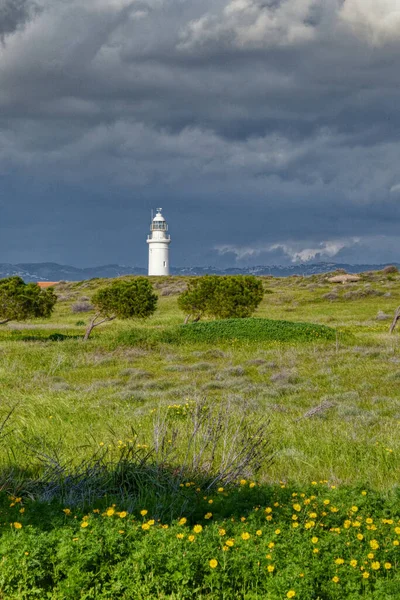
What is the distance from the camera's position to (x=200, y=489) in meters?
6.45

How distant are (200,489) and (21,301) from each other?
68.3 feet

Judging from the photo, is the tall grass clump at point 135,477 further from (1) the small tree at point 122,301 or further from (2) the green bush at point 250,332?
(1) the small tree at point 122,301

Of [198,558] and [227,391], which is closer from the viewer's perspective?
[198,558]

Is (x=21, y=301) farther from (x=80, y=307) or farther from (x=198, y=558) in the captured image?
(x=80, y=307)

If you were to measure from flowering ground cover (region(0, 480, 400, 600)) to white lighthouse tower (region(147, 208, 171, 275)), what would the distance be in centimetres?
8861

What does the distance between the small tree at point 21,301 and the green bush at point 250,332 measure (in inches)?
237

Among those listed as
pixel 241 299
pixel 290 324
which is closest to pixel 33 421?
pixel 290 324

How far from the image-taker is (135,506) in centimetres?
582

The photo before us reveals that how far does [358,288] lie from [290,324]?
31.0 meters

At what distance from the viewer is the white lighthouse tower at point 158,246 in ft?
306

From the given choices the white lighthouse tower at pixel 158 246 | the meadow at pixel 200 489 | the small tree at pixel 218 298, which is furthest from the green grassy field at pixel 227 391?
the white lighthouse tower at pixel 158 246

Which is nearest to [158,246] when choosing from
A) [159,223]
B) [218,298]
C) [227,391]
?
[159,223]

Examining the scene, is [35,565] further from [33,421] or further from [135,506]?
[33,421]

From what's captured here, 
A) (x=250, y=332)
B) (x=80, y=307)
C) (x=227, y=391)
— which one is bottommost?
(x=227, y=391)
